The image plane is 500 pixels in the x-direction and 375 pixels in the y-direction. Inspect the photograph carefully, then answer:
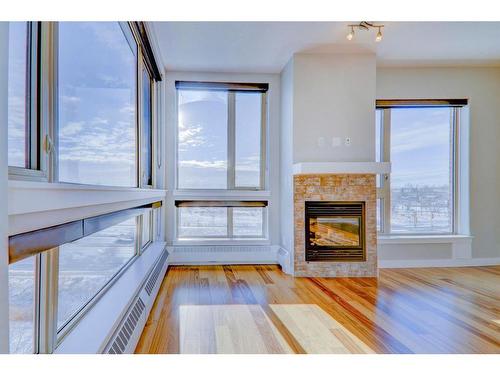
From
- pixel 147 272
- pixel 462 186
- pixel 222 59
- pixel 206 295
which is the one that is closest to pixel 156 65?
pixel 222 59

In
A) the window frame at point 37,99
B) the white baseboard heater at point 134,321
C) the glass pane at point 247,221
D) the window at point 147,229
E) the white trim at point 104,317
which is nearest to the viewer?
the window frame at point 37,99

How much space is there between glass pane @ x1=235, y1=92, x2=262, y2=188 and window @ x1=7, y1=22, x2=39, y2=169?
3.55 m

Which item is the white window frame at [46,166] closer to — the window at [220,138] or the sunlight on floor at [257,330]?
the sunlight on floor at [257,330]

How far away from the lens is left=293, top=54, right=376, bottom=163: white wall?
3873 millimetres

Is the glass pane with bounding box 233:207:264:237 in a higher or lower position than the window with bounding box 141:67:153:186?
lower

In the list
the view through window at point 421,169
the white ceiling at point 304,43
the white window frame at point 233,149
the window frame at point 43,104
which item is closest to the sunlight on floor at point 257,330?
the window frame at point 43,104

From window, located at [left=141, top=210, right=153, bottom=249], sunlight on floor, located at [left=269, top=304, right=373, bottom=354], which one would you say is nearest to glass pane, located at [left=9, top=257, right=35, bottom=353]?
sunlight on floor, located at [left=269, top=304, right=373, bottom=354]

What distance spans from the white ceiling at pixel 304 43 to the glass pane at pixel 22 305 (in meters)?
2.74

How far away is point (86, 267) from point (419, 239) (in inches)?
159

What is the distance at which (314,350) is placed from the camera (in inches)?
79.0

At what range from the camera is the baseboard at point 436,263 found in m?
4.31

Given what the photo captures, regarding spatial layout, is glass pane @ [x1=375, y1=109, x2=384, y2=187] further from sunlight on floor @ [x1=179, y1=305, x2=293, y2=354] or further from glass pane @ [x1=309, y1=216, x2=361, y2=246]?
sunlight on floor @ [x1=179, y1=305, x2=293, y2=354]

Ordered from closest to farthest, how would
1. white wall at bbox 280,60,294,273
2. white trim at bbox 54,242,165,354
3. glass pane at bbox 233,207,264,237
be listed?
white trim at bbox 54,242,165,354
white wall at bbox 280,60,294,273
glass pane at bbox 233,207,264,237
